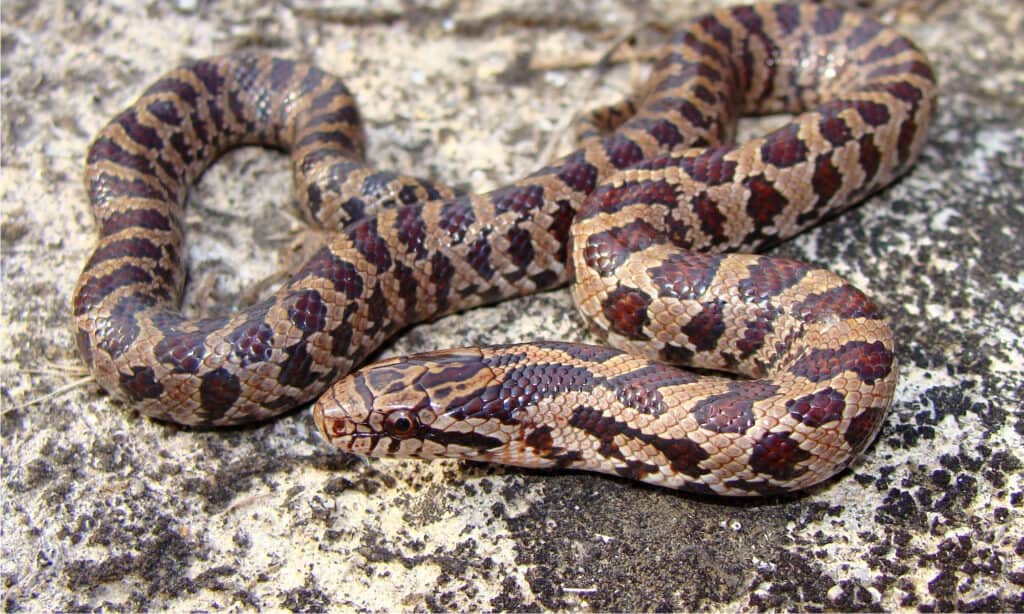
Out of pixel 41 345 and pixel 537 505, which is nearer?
pixel 537 505

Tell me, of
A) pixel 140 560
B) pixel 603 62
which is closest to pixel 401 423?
pixel 140 560

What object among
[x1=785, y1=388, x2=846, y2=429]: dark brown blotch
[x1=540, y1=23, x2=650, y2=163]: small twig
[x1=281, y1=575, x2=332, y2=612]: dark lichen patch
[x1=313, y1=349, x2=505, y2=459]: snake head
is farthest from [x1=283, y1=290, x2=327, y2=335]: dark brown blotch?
[x1=785, y1=388, x2=846, y2=429]: dark brown blotch

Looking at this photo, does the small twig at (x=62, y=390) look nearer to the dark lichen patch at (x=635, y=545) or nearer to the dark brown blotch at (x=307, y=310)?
the dark brown blotch at (x=307, y=310)

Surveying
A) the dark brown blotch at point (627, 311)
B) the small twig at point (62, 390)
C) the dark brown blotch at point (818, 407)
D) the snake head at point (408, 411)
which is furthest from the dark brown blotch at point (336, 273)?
the dark brown blotch at point (818, 407)

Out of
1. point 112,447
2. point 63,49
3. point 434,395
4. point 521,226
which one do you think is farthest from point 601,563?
point 63,49

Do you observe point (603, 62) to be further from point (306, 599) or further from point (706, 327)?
point (306, 599)

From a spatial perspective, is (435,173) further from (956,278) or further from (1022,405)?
(1022,405)
